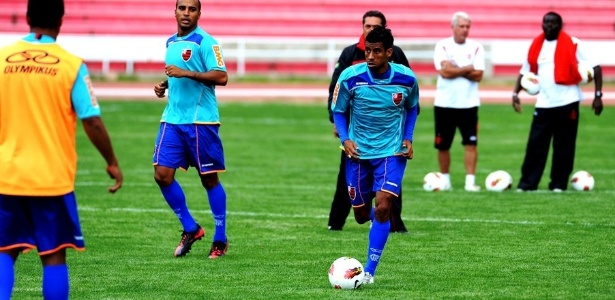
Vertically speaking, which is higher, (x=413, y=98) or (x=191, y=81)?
(x=413, y=98)

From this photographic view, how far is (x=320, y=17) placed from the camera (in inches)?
1497

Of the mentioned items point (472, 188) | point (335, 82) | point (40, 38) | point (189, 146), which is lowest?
point (472, 188)

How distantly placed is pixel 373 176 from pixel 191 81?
1.88 m

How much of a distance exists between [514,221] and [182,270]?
170 inches

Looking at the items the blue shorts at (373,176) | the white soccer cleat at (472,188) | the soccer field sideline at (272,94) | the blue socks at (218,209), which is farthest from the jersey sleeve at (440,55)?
the soccer field sideline at (272,94)

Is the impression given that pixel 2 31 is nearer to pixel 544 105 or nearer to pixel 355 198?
pixel 544 105

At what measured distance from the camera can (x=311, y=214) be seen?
1361 centimetres

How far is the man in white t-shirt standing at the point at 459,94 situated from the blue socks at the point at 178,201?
19.8ft

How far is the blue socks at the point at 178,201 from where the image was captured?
1058 centimetres

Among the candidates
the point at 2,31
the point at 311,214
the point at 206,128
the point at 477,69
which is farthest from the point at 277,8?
the point at 206,128

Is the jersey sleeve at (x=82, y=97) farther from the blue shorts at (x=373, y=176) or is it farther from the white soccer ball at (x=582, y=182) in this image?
the white soccer ball at (x=582, y=182)

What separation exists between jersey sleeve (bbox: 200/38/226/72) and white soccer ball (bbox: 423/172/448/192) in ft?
19.9

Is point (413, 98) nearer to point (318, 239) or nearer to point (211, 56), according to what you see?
point (211, 56)

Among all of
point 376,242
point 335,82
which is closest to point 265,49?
point 335,82
